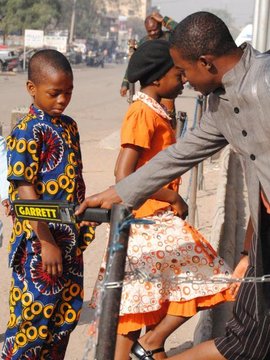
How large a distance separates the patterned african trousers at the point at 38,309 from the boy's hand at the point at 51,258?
0.07 m

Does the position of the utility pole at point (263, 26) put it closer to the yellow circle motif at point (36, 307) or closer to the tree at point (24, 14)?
the yellow circle motif at point (36, 307)

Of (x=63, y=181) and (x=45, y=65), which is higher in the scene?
(x=45, y=65)

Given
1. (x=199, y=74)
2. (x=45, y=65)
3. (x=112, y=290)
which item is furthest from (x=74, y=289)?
(x=112, y=290)

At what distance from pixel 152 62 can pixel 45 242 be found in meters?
1.13

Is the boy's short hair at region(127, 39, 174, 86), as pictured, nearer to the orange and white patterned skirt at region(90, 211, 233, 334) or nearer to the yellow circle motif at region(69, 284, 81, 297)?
the orange and white patterned skirt at region(90, 211, 233, 334)

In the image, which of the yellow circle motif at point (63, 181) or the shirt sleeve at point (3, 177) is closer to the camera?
the yellow circle motif at point (63, 181)

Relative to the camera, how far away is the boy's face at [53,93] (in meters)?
3.96

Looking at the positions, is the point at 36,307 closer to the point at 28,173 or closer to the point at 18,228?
the point at 18,228

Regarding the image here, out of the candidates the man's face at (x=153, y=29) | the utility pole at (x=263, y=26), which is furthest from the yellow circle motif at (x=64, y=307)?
the utility pole at (x=263, y=26)

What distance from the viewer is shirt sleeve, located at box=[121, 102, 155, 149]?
416 centimetres

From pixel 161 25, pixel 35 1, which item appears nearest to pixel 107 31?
pixel 35 1

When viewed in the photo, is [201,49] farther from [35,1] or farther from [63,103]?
[35,1]

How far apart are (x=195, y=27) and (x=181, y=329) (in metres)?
2.73

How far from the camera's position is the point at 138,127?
4.21 m
